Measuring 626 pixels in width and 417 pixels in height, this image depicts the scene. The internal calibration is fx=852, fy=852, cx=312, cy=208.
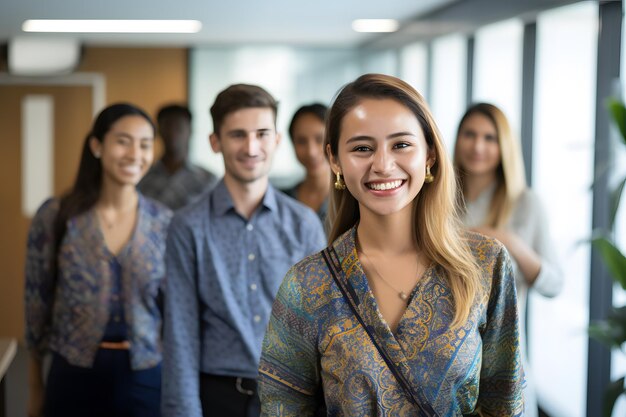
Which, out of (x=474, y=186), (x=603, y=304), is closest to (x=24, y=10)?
(x=474, y=186)

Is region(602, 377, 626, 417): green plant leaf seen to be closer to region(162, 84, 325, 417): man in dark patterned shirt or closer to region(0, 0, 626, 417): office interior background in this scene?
region(0, 0, 626, 417): office interior background

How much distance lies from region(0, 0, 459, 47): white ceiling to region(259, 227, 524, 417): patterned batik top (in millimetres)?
3352

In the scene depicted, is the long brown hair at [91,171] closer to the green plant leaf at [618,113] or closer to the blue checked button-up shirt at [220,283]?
the blue checked button-up shirt at [220,283]

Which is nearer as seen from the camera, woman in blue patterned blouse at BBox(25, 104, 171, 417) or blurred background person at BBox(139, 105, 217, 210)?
woman in blue patterned blouse at BBox(25, 104, 171, 417)

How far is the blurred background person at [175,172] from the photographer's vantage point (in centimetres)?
487

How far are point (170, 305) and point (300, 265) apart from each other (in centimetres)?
75

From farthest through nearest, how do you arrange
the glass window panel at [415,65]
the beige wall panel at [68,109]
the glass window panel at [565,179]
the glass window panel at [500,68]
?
1. the beige wall panel at [68,109]
2. the glass window panel at [415,65]
3. the glass window panel at [500,68]
4. the glass window panel at [565,179]

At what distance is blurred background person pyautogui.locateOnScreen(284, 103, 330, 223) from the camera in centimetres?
355

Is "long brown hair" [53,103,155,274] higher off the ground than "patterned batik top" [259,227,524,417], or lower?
higher

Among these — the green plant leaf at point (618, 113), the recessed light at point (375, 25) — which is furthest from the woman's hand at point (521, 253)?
the recessed light at point (375, 25)

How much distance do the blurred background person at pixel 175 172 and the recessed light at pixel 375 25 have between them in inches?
57.2

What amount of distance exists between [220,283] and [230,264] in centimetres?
9

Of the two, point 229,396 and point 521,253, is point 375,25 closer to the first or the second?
point 521,253

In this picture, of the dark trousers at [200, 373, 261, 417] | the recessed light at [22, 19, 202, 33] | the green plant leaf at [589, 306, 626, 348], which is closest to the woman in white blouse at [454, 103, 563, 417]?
the green plant leaf at [589, 306, 626, 348]
